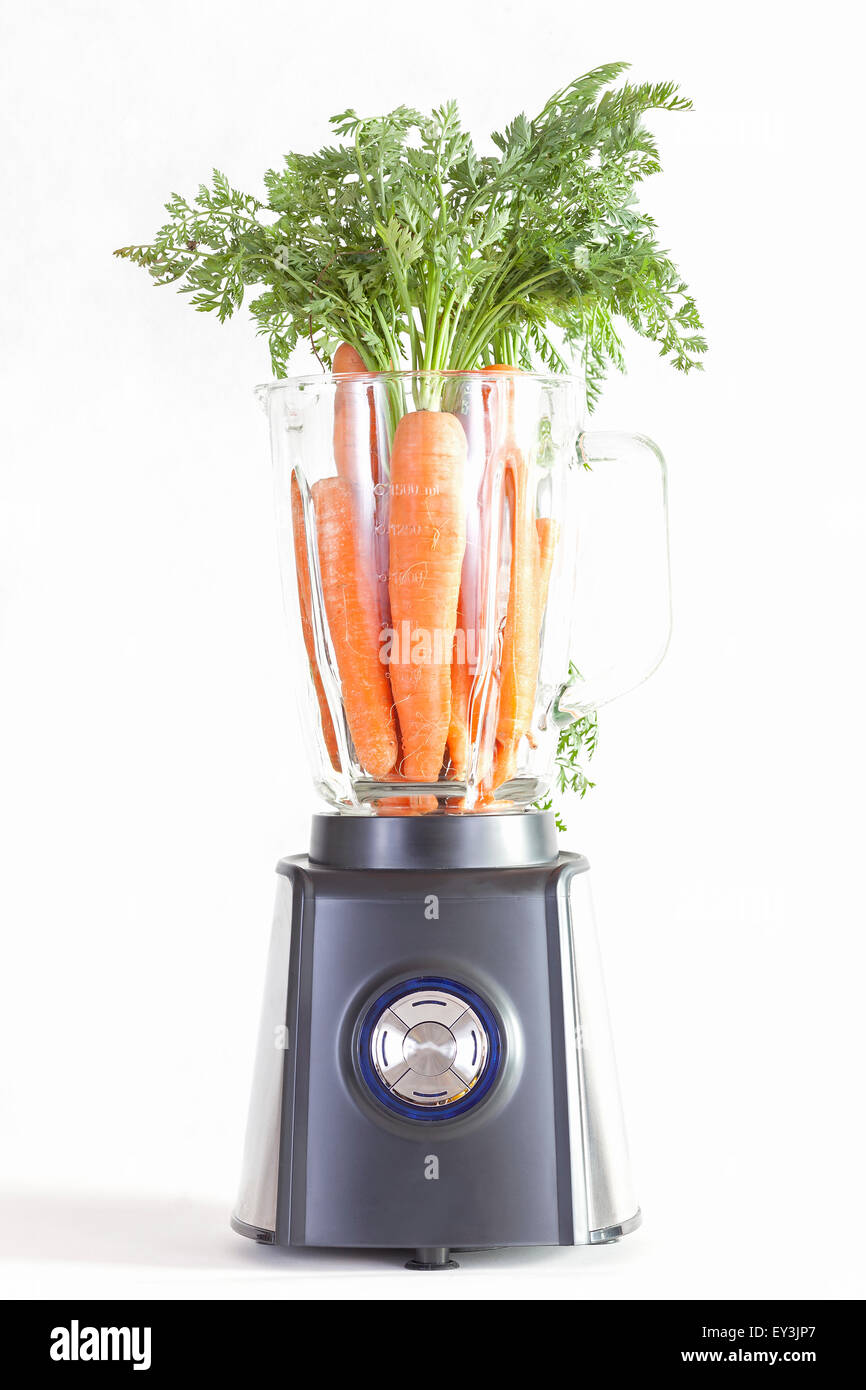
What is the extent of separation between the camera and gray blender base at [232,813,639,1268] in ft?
3.08

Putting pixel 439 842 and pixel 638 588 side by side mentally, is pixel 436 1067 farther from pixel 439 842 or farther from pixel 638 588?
pixel 638 588

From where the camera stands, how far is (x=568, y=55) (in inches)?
54.3

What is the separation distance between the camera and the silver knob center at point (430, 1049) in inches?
37.4

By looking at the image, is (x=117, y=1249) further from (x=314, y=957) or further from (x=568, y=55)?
(x=568, y=55)

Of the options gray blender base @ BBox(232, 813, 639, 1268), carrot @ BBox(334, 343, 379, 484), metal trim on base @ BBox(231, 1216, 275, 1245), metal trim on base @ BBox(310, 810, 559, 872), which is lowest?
metal trim on base @ BBox(231, 1216, 275, 1245)

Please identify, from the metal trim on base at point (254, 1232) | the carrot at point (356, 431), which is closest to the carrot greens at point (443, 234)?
the carrot at point (356, 431)

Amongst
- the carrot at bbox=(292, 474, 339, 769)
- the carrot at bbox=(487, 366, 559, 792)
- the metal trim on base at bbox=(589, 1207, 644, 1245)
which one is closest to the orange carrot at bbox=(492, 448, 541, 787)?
the carrot at bbox=(487, 366, 559, 792)

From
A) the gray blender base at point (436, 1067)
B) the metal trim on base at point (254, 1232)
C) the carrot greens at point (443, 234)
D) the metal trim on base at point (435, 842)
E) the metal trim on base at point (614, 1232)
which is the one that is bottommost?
the metal trim on base at point (614, 1232)

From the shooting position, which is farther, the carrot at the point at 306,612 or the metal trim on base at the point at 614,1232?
the carrot at the point at 306,612

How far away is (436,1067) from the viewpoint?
951mm

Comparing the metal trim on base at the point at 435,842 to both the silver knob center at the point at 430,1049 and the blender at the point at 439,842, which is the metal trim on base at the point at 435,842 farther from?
the silver knob center at the point at 430,1049

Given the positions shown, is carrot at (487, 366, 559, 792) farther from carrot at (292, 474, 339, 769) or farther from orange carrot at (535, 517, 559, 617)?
carrot at (292, 474, 339, 769)

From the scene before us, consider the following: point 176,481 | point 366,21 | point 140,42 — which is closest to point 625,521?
point 176,481

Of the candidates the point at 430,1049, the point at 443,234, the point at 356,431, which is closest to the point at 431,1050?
the point at 430,1049
